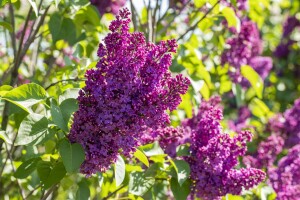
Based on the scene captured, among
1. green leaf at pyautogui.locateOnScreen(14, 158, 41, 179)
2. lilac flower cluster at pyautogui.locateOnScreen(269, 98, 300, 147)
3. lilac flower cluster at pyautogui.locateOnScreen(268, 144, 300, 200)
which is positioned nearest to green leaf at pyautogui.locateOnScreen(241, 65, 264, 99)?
lilac flower cluster at pyautogui.locateOnScreen(268, 144, 300, 200)

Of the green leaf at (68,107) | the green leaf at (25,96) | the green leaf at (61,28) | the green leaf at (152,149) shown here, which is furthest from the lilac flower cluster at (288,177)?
the green leaf at (25,96)

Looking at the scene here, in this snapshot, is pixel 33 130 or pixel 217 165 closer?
pixel 33 130

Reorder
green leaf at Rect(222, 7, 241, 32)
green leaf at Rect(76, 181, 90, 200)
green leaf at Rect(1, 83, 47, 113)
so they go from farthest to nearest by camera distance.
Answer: green leaf at Rect(222, 7, 241, 32) → green leaf at Rect(76, 181, 90, 200) → green leaf at Rect(1, 83, 47, 113)

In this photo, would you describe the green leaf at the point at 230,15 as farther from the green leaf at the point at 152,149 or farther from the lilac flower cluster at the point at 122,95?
the lilac flower cluster at the point at 122,95

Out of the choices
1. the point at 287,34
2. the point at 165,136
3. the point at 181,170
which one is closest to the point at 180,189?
the point at 181,170

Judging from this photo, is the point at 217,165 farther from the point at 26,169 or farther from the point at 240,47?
the point at 240,47

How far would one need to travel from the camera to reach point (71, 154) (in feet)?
5.49

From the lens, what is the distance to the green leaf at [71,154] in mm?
1657

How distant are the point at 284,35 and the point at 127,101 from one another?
5.24 m

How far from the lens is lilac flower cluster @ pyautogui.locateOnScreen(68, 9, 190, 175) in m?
1.70

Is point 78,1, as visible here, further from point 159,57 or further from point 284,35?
point 284,35

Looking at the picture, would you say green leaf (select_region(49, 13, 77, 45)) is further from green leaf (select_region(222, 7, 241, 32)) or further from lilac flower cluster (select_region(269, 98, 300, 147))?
lilac flower cluster (select_region(269, 98, 300, 147))

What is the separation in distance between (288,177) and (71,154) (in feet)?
5.06

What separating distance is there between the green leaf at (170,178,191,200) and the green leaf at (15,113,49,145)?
2.10ft
